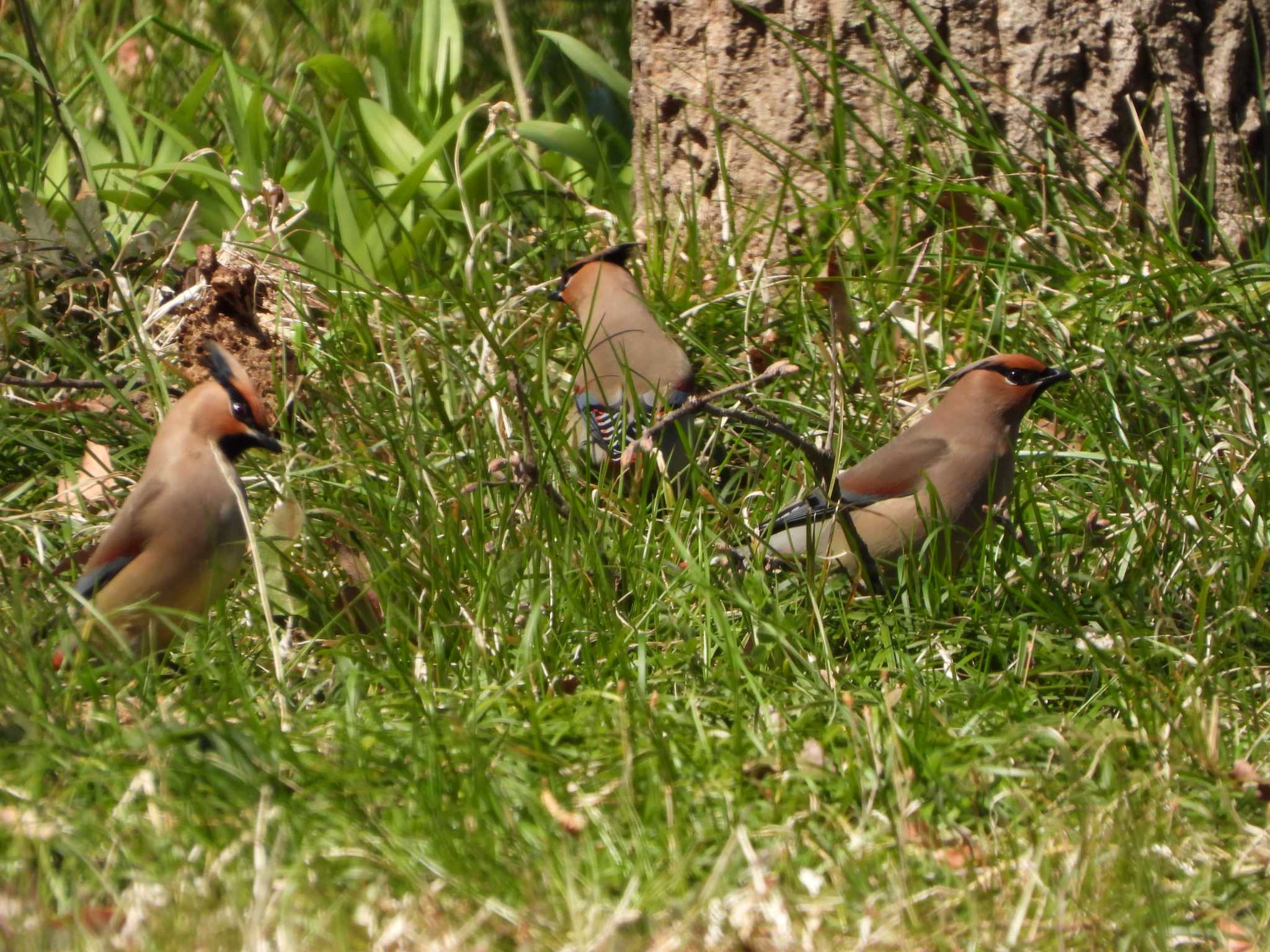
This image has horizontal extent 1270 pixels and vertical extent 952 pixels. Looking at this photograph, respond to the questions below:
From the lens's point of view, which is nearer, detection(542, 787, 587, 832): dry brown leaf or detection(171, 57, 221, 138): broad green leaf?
detection(542, 787, 587, 832): dry brown leaf

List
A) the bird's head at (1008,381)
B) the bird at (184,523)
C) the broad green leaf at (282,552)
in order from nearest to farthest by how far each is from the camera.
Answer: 1. the bird at (184,523)
2. the broad green leaf at (282,552)
3. the bird's head at (1008,381)

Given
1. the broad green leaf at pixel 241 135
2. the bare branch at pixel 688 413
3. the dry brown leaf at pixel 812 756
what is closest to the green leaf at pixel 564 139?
the broad green leaf at pixel 241 135

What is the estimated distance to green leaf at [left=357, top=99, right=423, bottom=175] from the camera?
5.94 m

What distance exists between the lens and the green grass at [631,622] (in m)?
2.71

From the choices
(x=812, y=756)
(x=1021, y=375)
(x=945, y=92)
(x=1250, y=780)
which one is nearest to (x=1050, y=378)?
(x=1021, y=375)

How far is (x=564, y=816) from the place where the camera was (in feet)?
9.61

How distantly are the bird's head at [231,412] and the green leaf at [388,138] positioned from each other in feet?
7.18

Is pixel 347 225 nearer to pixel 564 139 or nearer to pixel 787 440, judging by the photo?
pixel 564 139

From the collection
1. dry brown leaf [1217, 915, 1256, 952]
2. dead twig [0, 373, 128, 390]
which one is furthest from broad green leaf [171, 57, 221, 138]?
dry brown leaf [1217, 915, 1256, 952]

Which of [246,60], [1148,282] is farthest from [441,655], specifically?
[246,60]

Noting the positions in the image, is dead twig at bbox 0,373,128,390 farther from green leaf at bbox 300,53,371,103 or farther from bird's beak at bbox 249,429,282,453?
green leaf at bbox 300,53,371,103

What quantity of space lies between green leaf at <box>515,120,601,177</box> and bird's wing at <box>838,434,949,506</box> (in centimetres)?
196

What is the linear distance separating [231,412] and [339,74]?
2537 mm

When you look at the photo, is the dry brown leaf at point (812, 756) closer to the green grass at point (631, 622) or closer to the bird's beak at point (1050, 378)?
the green grass at point (631, 622)
